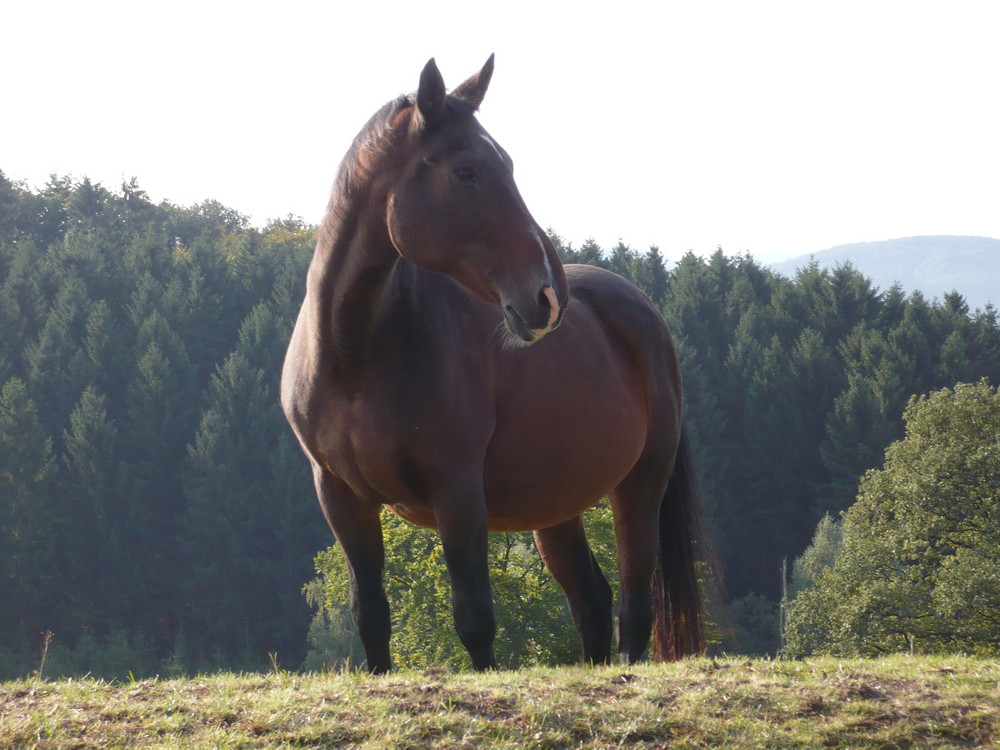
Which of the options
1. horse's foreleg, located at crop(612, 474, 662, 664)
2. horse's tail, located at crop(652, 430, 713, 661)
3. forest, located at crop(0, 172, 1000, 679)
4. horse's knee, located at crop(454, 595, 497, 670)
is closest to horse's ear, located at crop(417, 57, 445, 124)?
horse's knee, located at crop(454, 595, 497, 670)

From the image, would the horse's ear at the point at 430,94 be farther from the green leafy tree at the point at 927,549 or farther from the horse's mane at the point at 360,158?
the green leafy tree at the point at 927,549

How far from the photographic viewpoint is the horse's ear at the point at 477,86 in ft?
17.2

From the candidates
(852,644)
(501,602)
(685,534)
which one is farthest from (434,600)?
(685,534)

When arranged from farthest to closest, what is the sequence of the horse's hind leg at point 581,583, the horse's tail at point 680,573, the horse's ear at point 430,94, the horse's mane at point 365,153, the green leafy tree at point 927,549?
1. the green leafy tree at point 927,549
2. the horse's tail at point 680,573
3. the horse's hind leg at point 581,583
4. the horse's mane at point 365,153
5. the horse's ear at point 430,94

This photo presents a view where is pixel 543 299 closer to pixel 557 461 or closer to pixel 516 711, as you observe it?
pixel 557 461

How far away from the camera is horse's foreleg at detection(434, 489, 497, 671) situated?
17.1 ft

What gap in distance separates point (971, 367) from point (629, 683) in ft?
183

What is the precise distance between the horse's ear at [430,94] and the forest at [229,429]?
138 ft

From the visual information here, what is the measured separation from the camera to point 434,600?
30359 millimetres

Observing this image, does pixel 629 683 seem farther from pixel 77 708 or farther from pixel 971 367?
pixel 971 367

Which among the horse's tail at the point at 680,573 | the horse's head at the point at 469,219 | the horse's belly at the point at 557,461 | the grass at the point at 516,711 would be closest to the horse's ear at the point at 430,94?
the horse's head at the point at 469,219

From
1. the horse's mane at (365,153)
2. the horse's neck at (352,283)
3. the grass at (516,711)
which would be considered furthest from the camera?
the horse's neck at (352,283)

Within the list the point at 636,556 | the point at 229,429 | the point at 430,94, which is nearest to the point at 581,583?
the point at 636,556

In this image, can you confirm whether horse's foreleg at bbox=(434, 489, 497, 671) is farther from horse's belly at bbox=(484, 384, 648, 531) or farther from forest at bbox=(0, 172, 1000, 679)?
forest at bbox=(0, 172, 1000, 679)
